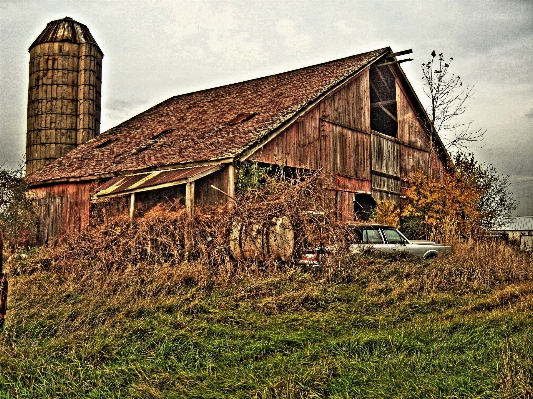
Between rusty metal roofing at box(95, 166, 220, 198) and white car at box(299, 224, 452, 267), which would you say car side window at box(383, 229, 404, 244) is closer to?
white car at box(299, 224, 452, 267)

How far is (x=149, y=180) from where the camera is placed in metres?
16.8

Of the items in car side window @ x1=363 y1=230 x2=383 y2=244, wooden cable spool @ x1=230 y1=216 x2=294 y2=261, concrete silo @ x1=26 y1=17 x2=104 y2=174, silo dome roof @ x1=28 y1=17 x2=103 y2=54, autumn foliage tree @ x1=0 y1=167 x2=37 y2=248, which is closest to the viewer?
wooden cable spool @ x1=230 y1=216 x2=294 y2=261

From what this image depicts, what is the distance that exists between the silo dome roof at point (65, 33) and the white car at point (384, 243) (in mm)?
18468

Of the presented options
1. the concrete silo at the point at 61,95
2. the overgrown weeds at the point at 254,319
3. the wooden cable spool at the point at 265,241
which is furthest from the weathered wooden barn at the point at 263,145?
the wooden cable spool at the point at 265,241

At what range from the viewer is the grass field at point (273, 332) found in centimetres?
565

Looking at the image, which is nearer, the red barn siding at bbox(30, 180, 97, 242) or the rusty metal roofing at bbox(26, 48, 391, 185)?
the rusty metal roofing at bbox(26, 48, 391, 185)

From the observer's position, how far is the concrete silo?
85.4ft

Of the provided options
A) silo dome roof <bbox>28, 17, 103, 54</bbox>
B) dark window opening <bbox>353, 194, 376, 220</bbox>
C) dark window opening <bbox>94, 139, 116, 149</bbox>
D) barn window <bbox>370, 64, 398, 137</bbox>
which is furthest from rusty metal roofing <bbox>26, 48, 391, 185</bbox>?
silo dome roof <bbox>28, 17, 103, 54</bbox>

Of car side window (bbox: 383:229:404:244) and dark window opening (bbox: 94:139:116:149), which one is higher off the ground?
dark window opening (bbox: 94:139:116:149)

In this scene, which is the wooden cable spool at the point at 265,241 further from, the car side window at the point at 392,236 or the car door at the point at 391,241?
the car side window at the point at 392,236

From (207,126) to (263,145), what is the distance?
3.83m

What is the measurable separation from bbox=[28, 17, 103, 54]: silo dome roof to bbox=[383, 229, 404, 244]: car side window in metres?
18.5

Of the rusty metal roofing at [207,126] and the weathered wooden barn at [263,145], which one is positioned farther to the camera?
the rusty metal roofing at [207,126]

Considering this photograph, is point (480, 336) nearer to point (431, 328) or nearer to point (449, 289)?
point (431, 328)
